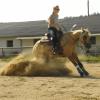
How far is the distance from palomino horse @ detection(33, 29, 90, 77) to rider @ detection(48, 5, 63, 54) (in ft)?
0.51

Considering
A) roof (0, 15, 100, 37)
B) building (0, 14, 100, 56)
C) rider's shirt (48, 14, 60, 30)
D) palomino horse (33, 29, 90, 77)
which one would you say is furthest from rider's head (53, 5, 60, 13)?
roof (0, 15, 100, 37)

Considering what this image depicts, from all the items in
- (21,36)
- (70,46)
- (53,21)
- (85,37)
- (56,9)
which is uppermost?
(56,9)

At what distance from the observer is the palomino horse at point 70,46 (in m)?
13.4

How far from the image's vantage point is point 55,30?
44.3 ft

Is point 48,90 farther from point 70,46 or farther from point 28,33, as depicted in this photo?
point 28,33

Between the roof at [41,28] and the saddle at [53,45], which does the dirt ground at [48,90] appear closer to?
the saddle at [53,45]

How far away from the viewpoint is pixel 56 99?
25.9 feet

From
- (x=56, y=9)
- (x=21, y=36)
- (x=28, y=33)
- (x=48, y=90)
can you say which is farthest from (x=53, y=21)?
(x=21, y=36)

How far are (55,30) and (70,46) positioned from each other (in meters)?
0.74

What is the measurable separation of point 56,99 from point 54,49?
18.9ft

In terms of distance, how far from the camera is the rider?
44.1 feet

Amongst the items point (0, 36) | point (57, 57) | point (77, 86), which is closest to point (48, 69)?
point (57, 57)

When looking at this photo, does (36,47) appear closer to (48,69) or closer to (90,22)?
(48,69)

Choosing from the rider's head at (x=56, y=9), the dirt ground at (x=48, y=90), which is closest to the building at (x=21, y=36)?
the rider's head at (x=56, y=9)
